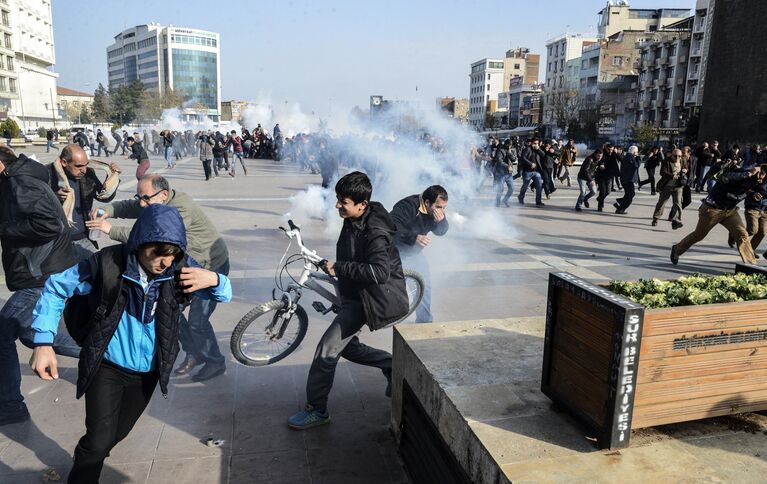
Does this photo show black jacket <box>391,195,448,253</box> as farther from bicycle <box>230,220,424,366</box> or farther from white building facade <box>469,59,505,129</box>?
white building facade <box>469,59,505,129</box>

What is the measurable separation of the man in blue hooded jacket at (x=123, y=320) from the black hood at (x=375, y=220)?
1.09 metres

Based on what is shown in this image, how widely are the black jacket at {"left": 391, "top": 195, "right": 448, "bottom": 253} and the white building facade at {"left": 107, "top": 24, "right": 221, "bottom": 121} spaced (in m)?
126

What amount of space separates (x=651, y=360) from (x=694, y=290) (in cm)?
41

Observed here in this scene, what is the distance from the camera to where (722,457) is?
7.54ft

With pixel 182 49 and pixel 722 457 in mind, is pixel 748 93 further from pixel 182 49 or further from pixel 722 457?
pixel 182 49

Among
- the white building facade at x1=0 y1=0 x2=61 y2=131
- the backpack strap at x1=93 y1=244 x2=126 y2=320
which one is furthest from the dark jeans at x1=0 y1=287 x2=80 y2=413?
the white building facade at x1=0 y1=0 x2=61 y2=131

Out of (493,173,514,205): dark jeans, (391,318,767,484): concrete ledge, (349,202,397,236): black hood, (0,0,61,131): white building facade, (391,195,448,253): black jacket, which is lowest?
(391,318,767,484): concrete ledge

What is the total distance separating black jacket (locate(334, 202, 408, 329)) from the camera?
3.43 metres

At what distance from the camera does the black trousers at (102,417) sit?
2.58m

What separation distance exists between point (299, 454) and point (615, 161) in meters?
12.6

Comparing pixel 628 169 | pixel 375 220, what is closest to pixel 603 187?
pixel 628 169

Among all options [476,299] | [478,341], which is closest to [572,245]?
[476,299]

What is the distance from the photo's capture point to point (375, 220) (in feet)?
11.7

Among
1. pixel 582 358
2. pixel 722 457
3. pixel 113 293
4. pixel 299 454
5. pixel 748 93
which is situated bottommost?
pixel 299 454
